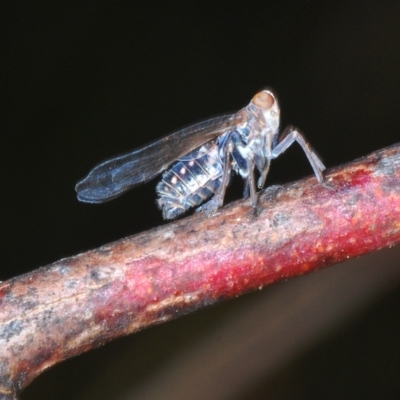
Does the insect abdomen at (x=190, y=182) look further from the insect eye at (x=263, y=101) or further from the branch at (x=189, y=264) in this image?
the branch at (x=189, y=264)

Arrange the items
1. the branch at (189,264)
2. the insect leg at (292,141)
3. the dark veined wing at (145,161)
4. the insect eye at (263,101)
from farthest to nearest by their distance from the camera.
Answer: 1. the insect eye at (263,101)
2. the dark veined wing at (145,161)
3. the insect leg at (292,141)
4. the branch at (189,264)

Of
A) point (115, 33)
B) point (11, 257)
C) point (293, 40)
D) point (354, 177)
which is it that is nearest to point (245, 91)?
point (293, 40)

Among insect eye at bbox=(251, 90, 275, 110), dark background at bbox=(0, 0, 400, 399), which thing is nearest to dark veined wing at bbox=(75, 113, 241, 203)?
insect eye at bbox=(251, 90, 275, 110)

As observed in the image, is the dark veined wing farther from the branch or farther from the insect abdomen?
the branch

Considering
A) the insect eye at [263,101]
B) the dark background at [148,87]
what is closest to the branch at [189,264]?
the insect eye at [263,101]

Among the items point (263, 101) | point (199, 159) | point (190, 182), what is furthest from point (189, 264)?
point (263, 101)

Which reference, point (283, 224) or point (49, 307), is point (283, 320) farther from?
point (49, 307)

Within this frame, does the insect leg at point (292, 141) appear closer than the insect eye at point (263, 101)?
Yes
